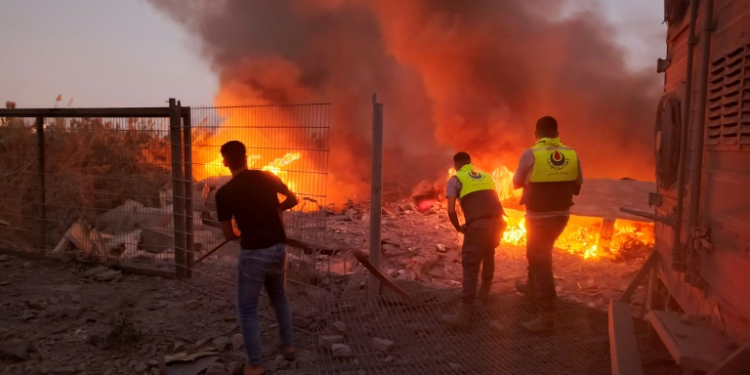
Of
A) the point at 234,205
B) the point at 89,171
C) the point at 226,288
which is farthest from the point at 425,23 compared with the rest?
the point at 234,205

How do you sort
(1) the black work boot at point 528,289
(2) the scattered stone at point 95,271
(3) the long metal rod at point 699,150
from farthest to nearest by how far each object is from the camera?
(2) the scattered stone at point 95,271 < (1) the black work boot at point 528,289 < (3) the long metal rod at point 699,150

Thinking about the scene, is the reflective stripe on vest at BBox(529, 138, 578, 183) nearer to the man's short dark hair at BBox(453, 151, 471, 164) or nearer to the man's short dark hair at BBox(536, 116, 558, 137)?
the man's short dark hair at BBox(536, 116, 558, 137)

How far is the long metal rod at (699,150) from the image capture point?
3.51m

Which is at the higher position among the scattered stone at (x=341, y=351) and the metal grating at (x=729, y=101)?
the metal grating at (x=729, y=101)

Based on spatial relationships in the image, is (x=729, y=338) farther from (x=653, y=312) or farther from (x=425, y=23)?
(x=425, y=23)

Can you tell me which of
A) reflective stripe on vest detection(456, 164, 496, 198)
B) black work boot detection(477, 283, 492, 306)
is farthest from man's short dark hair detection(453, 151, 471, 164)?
black work boot detection(477, 283, 492, 306)

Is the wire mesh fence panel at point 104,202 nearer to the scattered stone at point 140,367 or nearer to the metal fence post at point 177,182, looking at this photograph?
the metal fence post at point 177,182

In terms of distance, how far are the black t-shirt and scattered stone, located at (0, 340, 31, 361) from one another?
2116 millimetres

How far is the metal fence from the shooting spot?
5.13 metres

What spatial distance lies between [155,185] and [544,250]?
470 cm

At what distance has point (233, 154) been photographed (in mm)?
4129

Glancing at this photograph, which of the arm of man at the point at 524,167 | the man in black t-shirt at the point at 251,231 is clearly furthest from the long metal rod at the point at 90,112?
the arm of man at the point at 524,167

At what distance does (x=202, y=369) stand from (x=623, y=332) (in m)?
3.24

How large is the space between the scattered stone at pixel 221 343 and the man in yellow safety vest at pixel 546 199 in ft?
9.18
